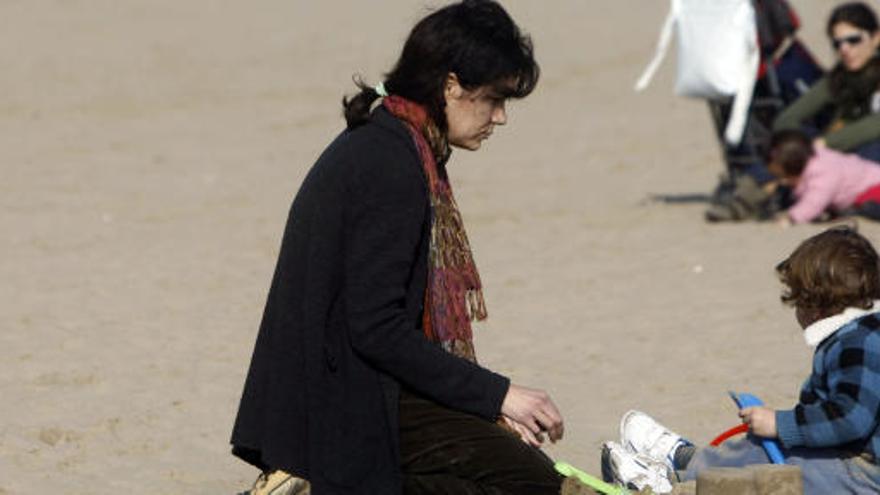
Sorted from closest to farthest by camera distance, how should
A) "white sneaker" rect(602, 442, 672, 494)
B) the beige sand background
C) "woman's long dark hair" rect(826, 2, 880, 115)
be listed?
"white sneaker" rect(602, 442, 672, 494) → the beige sand background → "woman's long dark hair" rect(826, 2, 880, 115)

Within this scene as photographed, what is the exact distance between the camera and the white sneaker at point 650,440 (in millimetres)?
5094

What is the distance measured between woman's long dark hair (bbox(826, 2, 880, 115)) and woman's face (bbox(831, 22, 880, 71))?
0.02 meters

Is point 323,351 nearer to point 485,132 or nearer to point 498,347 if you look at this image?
point 485,132

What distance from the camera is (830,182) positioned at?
34.2 feet

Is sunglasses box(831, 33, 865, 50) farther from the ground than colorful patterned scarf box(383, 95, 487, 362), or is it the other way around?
colorful patterned scarf box(383, 95, 487, 362)

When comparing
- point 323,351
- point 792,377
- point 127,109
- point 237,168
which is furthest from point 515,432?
point 127,109

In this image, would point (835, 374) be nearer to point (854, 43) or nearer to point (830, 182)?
point (830, 182)

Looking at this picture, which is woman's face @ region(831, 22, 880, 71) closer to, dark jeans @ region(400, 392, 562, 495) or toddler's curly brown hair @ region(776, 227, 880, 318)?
toddler's curly brown hair @ region(776, 227, 880, 318)

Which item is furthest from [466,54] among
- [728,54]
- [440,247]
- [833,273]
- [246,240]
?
[728,54]

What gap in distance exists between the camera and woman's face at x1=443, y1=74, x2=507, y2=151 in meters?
4.33

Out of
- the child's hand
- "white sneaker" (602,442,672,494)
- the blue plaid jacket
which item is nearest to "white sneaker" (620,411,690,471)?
"white sneaker" (602,442,672,494)

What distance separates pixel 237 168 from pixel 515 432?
888cm

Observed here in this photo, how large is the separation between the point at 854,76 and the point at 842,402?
651 cm

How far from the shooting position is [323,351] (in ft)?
14.0
